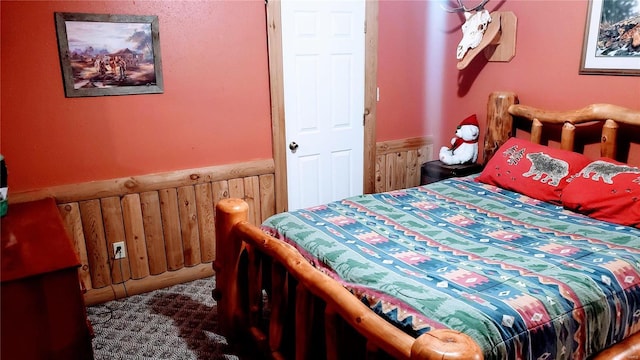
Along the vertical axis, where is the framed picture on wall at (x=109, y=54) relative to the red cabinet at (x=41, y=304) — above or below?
above

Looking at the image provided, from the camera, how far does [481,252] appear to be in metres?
1.93

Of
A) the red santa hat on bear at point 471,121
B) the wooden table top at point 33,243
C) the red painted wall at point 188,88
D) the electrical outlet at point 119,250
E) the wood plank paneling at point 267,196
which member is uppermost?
the red painted wall at point 188,88

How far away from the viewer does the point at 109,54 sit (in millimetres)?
2648

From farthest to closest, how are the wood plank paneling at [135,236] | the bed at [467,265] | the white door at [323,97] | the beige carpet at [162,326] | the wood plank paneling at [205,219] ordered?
the white door at [323,97]
the wood plank paneling at [205,219]
the wood plank paneling at [135,236]
the beige carpet at [162,326]
the bed at [467,265]

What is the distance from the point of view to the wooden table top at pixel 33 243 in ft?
5.51

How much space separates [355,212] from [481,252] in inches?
27.8

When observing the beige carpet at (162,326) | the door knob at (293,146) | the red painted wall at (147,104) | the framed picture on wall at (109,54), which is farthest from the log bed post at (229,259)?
the door knob at (293,146)

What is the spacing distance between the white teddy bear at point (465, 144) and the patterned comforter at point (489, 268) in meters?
0.97

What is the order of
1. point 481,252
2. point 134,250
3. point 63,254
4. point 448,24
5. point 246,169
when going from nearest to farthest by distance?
point 63,254 < point 481,252 < point 134,250 < point 246,169 < point 448,24

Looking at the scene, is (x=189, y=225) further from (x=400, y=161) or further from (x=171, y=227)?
(x=400, y=161)

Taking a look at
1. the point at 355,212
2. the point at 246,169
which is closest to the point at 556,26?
the point at 355,212

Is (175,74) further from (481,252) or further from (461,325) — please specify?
(461,325)

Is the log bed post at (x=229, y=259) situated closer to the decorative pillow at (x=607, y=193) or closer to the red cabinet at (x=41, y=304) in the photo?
the red cabinet at (x=41, y=304)

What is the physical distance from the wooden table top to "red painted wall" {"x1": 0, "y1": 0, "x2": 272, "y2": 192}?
1.21 feet
